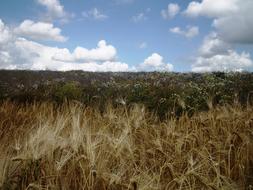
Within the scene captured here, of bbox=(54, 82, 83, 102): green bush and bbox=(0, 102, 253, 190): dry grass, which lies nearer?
bbox=(0, 102, 253, 190): dry grass

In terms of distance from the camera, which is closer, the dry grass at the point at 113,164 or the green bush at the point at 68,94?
the dry grass at the point at 113,164

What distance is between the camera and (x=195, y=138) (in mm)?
5344

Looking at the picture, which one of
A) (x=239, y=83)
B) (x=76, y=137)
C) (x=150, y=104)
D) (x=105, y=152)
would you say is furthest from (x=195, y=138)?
(x=239, y=83)

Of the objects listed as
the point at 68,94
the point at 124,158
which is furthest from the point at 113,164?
the point at 68,94

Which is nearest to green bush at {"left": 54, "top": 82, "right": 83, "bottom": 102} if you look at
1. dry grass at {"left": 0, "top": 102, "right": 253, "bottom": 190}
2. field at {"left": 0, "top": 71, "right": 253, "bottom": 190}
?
field at {"left": 0, "top": 71, "right": 253, "bottom": 190}

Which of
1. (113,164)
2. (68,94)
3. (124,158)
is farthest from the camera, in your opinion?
(68,94)

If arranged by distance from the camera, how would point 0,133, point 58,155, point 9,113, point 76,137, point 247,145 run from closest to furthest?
point 58,155, point 76,137, point 247,145, point 0,133, point 9,113

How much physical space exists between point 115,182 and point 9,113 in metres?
4.70

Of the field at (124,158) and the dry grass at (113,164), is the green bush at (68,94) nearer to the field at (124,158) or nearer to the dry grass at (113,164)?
the field at (124,158)

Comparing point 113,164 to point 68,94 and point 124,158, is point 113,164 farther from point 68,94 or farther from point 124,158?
point 68,94

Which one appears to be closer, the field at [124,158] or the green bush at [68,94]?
the field at [124,158]

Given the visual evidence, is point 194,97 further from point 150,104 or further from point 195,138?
point 195,138

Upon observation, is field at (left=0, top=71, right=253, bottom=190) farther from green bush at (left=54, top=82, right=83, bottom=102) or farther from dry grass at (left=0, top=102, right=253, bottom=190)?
green bush at (left=54, top=82, right=83, bottom=102)

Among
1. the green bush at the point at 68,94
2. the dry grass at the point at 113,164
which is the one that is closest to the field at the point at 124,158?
the dry grass at the point at 113,164
